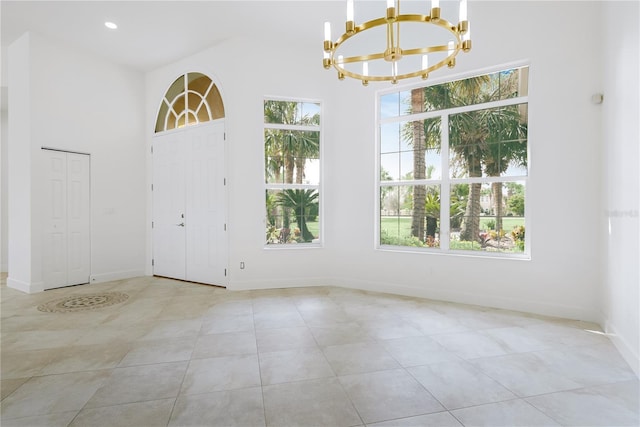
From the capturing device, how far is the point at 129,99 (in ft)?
18.2

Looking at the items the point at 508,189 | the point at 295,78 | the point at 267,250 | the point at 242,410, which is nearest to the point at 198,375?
the point at 242,410

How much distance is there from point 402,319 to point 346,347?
3.05 ft

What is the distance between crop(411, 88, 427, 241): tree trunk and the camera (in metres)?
4.35

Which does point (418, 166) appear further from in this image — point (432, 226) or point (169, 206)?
point (169, 206)

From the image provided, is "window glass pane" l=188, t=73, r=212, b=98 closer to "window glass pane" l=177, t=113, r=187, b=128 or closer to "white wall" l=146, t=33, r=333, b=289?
"white wall" l=146, t=33, r=333, b=289

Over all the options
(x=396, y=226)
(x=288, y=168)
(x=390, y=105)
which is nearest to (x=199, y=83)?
(x=288, y=168)

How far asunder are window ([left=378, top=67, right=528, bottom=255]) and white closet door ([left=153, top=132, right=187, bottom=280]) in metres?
3.12

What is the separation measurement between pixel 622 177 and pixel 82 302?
18.6 ft

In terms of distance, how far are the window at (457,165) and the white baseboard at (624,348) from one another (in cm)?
104

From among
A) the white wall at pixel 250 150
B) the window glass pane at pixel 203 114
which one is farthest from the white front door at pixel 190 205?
the white wall at pixel 250 150

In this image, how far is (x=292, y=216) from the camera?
4.89 meters

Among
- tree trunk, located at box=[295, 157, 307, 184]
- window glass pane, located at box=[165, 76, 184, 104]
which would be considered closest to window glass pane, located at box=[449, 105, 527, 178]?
tree trunk, located at box=[295, 157, 307, 184]

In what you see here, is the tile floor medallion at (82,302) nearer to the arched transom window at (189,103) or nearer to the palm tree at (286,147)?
the palm tree at (286,147)

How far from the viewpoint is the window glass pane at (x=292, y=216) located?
15.8 ft
